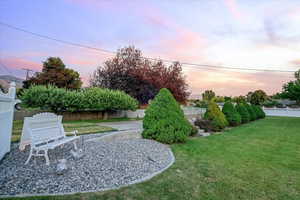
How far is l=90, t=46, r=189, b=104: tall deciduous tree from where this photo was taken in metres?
16.6

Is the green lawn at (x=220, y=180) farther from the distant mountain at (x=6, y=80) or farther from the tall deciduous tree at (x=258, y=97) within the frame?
the tall deciduous tree at (x=258, y=97)

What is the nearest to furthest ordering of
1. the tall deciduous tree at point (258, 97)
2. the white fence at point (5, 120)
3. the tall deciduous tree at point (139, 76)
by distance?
1. the white fence at point (5, 120)
2. the tall deciduous tree at point (139, 76)
3. the tall deciduous tree at point (258, 97)

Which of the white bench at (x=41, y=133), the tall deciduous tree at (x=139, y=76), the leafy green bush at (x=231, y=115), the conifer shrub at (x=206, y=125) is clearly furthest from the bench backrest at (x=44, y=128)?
the tall deciduous tree at (x=139, y=76)

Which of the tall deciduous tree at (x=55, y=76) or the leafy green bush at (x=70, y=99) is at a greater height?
the tall deciduous tree at (x=55, y=76)

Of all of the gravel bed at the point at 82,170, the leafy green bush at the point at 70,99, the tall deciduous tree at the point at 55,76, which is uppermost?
the tall deciduous tree at the point at 55,76

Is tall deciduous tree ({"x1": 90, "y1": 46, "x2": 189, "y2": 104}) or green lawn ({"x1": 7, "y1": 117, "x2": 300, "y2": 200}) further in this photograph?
tall deciduous tree ({"x1": 90, "y1": 46, "x2": 189, "y2": 104})

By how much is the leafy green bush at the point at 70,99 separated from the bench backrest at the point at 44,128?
272 inches

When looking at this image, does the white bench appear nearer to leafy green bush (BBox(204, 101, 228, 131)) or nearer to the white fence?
the white fence

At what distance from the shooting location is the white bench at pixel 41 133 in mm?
3330

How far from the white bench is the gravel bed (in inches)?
10.8

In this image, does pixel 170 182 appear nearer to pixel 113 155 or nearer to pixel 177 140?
pixel 113 155

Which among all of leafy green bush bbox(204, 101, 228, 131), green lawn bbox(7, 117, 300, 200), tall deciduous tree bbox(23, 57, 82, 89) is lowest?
green lawn bbox(7, 117, 300, 200)

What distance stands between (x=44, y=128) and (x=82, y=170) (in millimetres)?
1609

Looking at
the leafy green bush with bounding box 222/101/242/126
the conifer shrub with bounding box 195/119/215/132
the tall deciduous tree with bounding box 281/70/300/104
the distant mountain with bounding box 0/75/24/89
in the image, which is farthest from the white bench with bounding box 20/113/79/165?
the tall deciduous tree with bounding box 281/70/300/104
